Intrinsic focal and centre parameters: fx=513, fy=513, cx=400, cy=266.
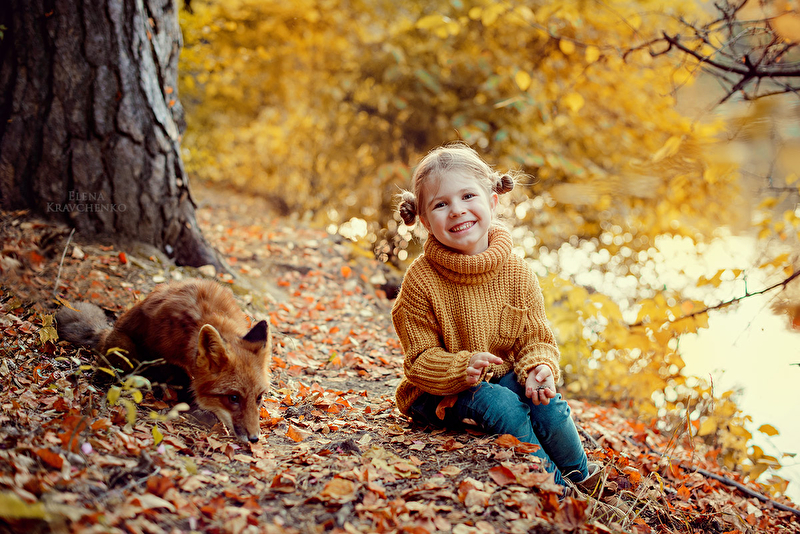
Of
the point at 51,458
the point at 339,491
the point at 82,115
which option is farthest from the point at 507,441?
the point at 82,115

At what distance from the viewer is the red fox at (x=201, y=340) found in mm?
3029

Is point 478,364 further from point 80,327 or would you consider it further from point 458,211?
point 80,327

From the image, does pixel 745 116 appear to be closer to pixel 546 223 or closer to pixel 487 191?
pixel 487 191

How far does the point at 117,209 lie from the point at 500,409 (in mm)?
3914

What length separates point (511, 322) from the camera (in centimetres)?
333

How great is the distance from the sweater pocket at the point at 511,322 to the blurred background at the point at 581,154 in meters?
1.62

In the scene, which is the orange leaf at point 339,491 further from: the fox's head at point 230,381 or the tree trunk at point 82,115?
the tree trunk at point 82,115

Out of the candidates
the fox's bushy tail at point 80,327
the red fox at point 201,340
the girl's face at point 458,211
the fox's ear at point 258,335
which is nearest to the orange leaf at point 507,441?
the girl's face at point 458,211

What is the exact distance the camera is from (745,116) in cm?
354

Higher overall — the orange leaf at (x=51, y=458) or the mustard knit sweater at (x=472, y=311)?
the mustard knit sweater at (x=472, y=311)

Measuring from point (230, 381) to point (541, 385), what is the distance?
6.01ft

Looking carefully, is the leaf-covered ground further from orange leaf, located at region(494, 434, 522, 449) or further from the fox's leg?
the fox's leg

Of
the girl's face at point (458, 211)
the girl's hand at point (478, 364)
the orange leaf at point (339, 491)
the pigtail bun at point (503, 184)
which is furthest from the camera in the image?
the pigtail bun at point (503, 184)

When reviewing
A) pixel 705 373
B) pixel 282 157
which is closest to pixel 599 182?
pixel 705 373
